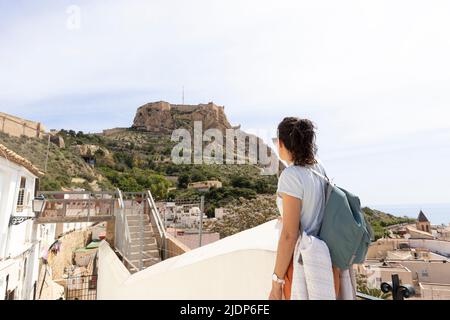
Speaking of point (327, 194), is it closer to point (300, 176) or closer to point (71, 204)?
point (300, 176)

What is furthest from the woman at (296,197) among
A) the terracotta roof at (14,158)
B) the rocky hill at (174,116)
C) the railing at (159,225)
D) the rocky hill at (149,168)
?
the rocky hill at (174,116)

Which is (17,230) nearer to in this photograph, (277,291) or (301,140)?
(277,291)

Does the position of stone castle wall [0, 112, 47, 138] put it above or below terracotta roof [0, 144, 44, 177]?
above

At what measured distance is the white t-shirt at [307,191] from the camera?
1081 mm

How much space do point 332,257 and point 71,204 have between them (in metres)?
9.94

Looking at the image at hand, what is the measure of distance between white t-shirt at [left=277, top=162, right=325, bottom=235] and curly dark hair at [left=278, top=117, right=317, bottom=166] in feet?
0.21

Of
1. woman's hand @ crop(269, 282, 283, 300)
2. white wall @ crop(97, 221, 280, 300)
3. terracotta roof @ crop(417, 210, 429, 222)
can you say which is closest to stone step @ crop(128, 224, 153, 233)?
white wall @ crop(97, 221, 280, 300)

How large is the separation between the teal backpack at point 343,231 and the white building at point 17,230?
23.6ft

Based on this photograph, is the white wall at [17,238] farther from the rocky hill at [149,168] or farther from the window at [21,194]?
the rocky hill at [149,168]

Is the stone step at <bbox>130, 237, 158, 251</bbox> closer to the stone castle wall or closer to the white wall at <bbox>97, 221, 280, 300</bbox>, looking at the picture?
the white wall at <bbox>97, 221, 280, 300</bbox>

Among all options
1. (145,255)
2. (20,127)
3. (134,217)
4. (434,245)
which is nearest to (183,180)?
(20,127)

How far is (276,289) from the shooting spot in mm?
1132

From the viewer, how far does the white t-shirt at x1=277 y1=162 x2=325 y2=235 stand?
3.55 ft
